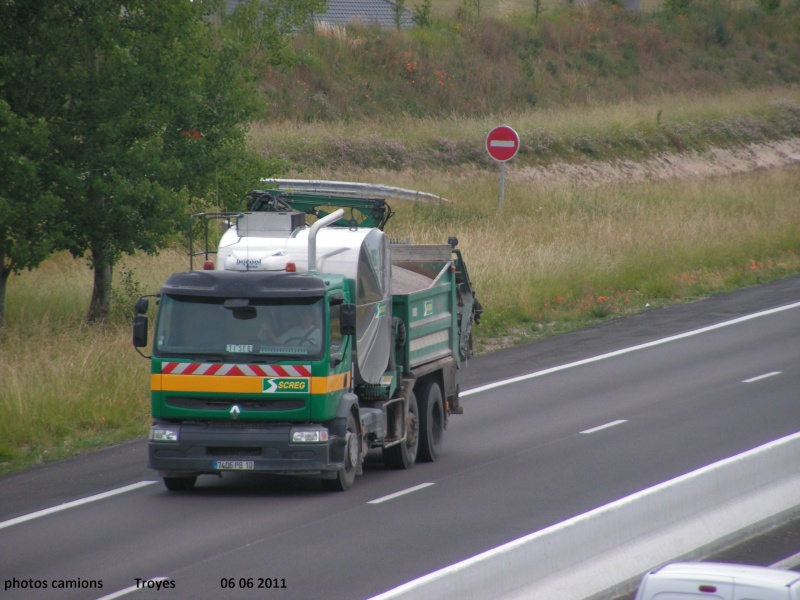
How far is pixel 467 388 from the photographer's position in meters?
18.3

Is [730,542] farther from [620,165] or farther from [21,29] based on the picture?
[620,165]

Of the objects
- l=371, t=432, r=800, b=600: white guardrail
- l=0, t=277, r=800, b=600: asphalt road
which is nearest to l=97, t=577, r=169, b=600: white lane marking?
l=0, t=277, r=800, b=600: asphalt road

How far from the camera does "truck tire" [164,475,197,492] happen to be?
12227 mm

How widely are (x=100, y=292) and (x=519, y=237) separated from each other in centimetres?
1158

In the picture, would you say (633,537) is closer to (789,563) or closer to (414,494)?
(789,563)

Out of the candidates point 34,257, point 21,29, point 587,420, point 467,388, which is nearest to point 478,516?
point 587,420

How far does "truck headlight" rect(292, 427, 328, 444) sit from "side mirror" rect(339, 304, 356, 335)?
983 mm

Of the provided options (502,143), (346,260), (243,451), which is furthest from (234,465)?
(502,143)

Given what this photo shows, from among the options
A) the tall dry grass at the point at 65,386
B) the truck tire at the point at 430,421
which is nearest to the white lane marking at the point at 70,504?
the tall dry grass at the point at 65,386

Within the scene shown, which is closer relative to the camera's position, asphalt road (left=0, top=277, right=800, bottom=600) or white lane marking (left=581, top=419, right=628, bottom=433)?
asphalt road (left=0, top=277, right=800, bottom=600)

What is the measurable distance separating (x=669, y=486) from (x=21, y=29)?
14546 mm

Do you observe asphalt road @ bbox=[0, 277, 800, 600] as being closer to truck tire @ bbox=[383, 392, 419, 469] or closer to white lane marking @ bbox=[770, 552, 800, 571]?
truck tire @ bbox=[383, 392, 419, 469]

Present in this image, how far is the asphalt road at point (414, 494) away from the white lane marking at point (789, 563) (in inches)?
84.2

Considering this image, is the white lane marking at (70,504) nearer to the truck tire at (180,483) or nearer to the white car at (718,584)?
the truck tire at (180,483)
